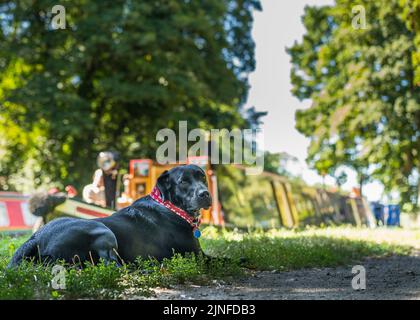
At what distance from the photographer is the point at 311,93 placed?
123 feet

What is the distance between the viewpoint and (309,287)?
266 inches

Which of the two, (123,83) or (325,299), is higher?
(123,83)

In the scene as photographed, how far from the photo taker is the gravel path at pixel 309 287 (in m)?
5.94

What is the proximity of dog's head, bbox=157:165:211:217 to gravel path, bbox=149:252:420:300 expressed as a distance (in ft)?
3.02

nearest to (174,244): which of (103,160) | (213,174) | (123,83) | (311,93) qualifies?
(103,160)

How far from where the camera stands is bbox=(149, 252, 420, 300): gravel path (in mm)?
5941

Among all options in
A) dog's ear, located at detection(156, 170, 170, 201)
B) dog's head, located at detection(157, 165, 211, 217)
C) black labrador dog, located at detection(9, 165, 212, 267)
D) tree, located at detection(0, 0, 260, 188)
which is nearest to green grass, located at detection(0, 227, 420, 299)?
black labrador dog, located at detection(9, 165, 212, 267)

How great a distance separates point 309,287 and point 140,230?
6.50 ft

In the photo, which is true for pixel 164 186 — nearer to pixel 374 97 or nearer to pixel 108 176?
pixel 108 176

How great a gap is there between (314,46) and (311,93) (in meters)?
2.79

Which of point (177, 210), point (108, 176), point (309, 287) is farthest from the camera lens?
point (108, 176)

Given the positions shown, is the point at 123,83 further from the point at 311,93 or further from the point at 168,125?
the point at 311,93

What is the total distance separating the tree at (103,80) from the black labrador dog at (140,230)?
57.2 feet

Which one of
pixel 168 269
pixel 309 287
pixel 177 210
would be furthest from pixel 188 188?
pixel 309 287
